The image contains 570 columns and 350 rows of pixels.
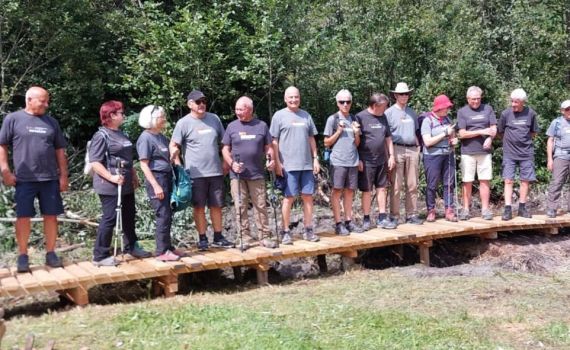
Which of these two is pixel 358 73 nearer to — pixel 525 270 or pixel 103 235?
pixel 525 270

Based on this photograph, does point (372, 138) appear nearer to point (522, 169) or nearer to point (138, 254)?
point (522, 169)

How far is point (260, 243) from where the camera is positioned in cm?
733

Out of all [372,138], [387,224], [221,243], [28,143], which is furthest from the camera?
[387,224]

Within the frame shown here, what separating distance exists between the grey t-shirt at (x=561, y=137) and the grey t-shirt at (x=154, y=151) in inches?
239

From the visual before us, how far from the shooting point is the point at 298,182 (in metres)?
7.30

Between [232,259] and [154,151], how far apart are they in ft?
4.81

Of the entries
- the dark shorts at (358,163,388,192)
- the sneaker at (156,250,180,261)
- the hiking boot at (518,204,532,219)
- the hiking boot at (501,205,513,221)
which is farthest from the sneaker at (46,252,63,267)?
the hiking boot at (518,204,532,219)

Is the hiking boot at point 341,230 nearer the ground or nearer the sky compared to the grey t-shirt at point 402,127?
nearer the ground

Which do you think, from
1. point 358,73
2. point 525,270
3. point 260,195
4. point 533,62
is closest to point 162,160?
point 260,195

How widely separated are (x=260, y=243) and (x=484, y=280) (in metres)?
2.70

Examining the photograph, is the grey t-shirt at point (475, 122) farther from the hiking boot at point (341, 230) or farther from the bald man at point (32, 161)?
the bald man at point (32, 161)

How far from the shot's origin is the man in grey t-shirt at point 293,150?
7191 millimetres

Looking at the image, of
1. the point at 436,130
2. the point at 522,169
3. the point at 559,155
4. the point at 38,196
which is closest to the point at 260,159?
the point at 38,196

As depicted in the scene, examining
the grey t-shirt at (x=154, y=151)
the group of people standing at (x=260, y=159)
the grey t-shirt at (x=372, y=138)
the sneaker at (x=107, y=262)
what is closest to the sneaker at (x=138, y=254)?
the group of people standing at (x=260, y=159)
